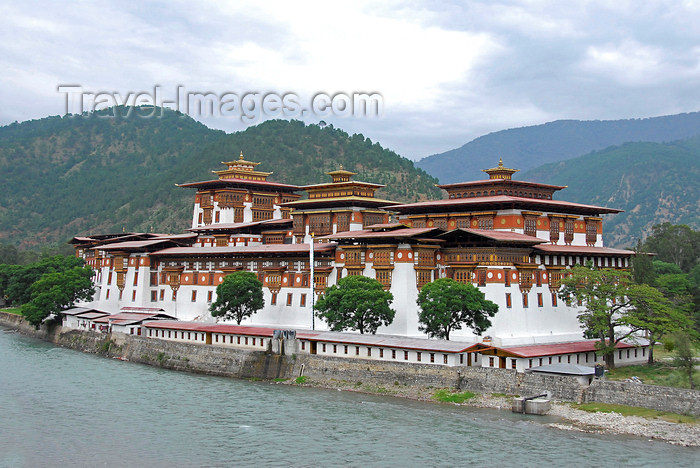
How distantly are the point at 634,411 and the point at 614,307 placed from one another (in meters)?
18.0

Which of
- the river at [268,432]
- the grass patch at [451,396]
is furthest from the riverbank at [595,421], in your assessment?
the river at [268,432]

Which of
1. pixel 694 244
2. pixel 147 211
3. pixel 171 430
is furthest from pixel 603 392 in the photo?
pixel 147 211

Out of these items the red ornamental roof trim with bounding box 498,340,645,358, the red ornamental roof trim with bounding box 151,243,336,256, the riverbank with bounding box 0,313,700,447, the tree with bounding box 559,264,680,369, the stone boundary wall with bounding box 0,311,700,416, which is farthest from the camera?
the red ornamental roof trim with bounding box 151,243,336,256

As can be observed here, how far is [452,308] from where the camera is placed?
59.1 metres

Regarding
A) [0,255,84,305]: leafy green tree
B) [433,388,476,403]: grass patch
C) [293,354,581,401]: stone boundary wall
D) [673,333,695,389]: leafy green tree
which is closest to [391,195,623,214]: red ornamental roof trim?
[293,354,581,401]: stone boundary wall

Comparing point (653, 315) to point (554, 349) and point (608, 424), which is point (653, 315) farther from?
point (608, 424)

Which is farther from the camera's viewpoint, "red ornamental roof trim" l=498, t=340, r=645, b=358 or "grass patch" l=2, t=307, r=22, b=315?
"grass patch" l=2, t=307, r=22, b=315

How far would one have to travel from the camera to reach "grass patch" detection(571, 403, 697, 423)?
141ft

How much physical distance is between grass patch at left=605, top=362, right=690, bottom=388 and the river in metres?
9.32

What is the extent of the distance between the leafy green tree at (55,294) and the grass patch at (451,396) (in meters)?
52.0

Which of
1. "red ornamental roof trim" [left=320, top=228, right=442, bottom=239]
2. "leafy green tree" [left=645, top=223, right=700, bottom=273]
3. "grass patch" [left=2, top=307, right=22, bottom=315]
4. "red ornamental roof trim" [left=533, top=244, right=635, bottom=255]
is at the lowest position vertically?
"grass patch" [left=2, top=307, right=22, bottom=315]

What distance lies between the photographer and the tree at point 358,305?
62000 mm

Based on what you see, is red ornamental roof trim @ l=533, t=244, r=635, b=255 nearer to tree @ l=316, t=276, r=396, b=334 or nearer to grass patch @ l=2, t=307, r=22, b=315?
tree @ l=316, t=276, r=396, b=334

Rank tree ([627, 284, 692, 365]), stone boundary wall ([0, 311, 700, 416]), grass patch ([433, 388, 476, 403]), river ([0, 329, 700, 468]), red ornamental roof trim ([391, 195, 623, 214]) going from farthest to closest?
1. red ornamental roof trim ([391, 195, 623, 214])
2. tree ([627, 284, 692, 365])
3. grass patch ([433, 388, 476, 403])
4. stone boundary wall ([0, 311, 700, 416])
5. river ([0, 329, 700, 468])
